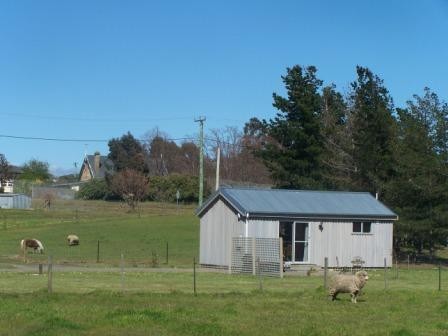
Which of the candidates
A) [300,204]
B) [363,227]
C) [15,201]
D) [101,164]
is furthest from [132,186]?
[300,204]

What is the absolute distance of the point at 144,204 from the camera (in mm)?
94250

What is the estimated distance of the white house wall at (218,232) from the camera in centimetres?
3588

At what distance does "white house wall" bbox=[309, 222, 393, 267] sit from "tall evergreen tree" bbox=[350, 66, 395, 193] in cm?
898

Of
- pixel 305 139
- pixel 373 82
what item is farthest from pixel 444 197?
pixel 305 139

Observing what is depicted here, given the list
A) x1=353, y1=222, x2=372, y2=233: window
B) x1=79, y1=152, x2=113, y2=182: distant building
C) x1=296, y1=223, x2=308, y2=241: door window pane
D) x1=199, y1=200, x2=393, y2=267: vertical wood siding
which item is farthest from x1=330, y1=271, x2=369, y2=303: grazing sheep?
x1=79, y1=152, x2=113, y2=182: distant building

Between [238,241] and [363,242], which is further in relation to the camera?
[363,242]

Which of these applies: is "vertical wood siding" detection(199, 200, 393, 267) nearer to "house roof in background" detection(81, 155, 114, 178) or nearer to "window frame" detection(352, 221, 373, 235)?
"window frame" detection(352, 221, 373, 235)

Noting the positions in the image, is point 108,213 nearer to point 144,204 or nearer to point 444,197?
point 144,204

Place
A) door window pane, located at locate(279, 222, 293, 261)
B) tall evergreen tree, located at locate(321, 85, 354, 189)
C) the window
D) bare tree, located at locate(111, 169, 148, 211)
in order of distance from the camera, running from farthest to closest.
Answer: bare tree, located at locate(111, 169, 148, 211) → tall evergreen tree, located at locate(321, 85, 354, 189) → the window → door window pane, located at locate(279, 222, 293, 261)

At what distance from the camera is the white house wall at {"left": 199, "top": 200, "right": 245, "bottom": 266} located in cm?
3588

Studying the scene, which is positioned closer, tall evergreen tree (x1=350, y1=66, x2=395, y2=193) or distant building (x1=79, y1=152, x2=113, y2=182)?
tall evergreen tree (x1=350, y1=66, x2=395, y2=193)

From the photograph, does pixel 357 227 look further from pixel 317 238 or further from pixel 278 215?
pixel 278 215

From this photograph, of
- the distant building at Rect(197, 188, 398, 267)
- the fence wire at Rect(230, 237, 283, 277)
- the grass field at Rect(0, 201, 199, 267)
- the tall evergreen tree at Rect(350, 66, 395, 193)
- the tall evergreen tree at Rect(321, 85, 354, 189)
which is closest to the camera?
the fence wire at Rect(230, 237, 283, 277)

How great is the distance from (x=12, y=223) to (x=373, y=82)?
33758 millimetres
